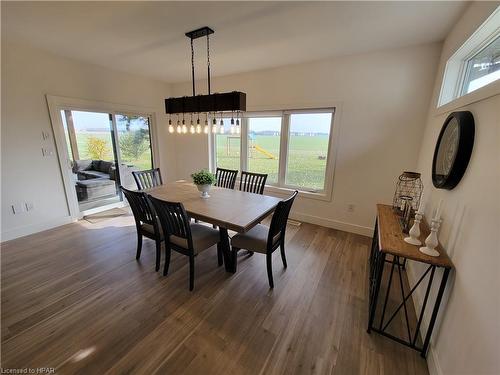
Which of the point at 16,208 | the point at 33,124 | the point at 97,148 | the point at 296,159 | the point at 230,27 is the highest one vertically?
the point at 230,27

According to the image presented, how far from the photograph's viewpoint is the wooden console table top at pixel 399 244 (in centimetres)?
137

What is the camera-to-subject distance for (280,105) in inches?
138

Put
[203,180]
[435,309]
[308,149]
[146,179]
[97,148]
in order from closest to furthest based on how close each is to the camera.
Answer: [435,309] → [203,180] → [146,179] → [308,149] → [97,148]

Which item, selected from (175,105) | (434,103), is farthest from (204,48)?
(434,103)

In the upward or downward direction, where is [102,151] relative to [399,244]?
upward

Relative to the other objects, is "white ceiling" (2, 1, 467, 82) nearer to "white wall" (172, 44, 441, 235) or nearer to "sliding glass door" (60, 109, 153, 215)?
"white wall" (172, 44, 441, 235)

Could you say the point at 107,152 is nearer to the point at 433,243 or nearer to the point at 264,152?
the point at 264,152

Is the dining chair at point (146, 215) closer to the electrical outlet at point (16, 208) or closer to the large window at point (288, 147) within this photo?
the large window at point (288, 147)

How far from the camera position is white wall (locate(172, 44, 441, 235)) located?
2.64m

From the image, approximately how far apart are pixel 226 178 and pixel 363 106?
2.25 meters

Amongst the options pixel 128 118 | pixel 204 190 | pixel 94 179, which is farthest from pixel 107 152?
pixel 204 190

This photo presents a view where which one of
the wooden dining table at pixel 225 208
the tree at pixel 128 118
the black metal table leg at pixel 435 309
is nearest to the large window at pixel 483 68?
the black metal table leg at pixel 435 309

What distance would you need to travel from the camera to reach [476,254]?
1118 millimetres

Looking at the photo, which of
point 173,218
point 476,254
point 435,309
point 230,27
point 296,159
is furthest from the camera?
point 296,159
